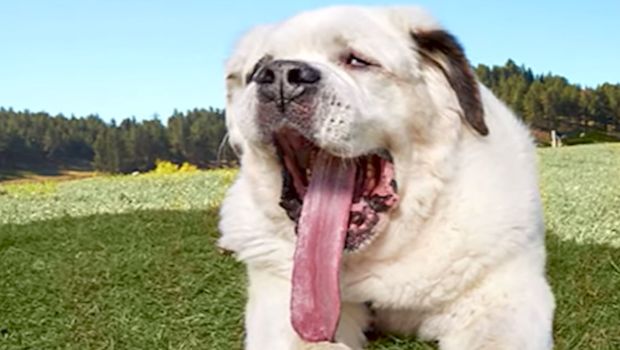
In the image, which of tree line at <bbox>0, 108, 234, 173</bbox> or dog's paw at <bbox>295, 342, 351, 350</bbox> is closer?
dog's paw at <bbox>295, 342, 351, 350</bbox>

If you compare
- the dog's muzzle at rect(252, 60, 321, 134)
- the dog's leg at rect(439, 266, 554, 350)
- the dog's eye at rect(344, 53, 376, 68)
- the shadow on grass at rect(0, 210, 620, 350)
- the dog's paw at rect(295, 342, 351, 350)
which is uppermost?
the dog's eye at rect(344, 53, 376, 68)

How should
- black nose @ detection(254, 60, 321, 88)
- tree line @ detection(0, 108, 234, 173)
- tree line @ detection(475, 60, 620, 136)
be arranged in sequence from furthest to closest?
tree line @ detection(475, 60, 620, 136)
tree line @ detection(0, 108, 234, 173)
black nose @ detection(254, 60, 321, 88)

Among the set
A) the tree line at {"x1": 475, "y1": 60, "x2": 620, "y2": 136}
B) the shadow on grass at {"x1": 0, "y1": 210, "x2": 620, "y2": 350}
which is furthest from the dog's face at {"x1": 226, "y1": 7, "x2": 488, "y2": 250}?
the tree line at {"x1": 475, "y1": 60, "x2": 620, "y2": 136}

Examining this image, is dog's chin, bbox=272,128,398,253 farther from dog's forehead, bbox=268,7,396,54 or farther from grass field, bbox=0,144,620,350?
grass field, bbox=0,144,620,350

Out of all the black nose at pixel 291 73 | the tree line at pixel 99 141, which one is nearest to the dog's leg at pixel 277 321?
the black nose at pixel 291 73

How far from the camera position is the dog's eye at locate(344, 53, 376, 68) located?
2.60m

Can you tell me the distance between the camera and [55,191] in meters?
13.9

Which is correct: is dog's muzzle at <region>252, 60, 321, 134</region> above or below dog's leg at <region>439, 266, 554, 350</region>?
above

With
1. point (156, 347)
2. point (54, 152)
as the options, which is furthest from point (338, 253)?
point (54, 152)

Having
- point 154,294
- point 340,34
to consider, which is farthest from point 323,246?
point 154,294

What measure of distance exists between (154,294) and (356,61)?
188 cm

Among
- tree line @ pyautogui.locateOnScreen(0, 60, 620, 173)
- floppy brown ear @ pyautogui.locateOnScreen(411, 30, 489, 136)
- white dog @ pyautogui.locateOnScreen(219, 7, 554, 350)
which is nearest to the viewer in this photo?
white dog @ pyautogui.locateOnScreen(219, 7, 554, 350)

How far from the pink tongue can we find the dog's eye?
11.5 inches

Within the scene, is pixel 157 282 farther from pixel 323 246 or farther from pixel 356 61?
pixel 356 61
